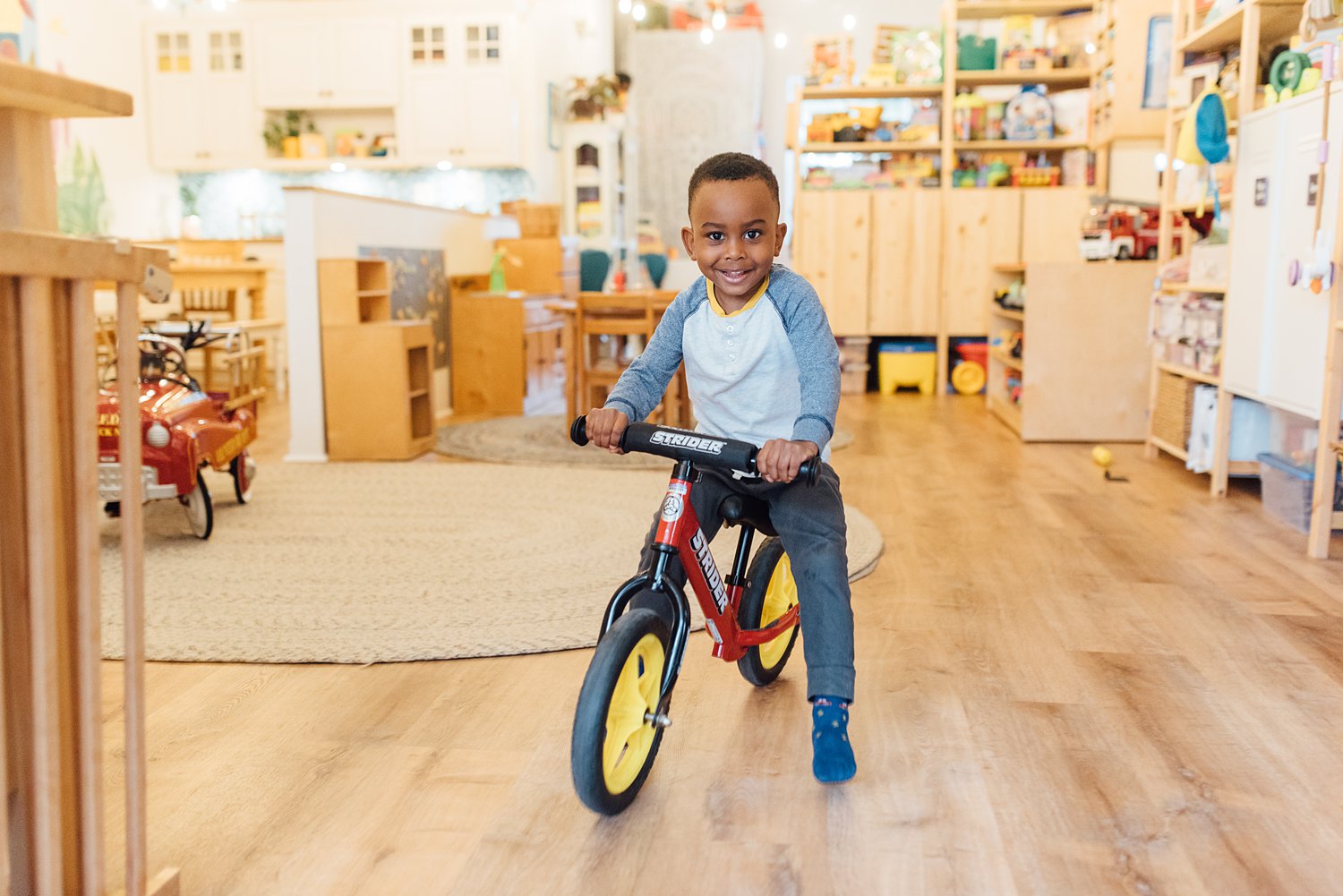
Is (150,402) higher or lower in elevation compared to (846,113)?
lower

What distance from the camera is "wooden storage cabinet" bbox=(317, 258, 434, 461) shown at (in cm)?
455

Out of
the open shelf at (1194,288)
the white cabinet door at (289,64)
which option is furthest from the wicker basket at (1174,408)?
the white cabinet door at (289,64)

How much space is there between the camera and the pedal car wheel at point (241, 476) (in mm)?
3574

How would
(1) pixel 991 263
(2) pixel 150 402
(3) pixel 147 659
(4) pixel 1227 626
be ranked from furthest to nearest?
(1) pixel 991 263 → (2) pixel 150 402 → (4) pixel 1227 626 → (3) pixel 147 659

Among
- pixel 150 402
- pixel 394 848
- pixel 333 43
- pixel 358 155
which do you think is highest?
pixel 333 43

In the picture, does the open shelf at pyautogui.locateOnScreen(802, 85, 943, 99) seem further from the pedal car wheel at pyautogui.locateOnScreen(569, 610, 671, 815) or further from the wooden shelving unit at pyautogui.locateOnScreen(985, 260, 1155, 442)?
the pedal car wheel at pyautogui.locateOnScreen(569, 610, 671, 815)

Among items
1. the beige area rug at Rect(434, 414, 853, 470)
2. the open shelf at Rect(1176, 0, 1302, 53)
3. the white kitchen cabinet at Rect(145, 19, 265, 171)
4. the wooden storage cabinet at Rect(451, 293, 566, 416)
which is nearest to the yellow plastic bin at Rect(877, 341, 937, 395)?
the beige area rug at Rect(434, 414, 853, 470)

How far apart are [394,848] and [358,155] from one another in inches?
309

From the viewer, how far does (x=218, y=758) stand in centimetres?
176

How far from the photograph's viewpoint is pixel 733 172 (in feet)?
5.16

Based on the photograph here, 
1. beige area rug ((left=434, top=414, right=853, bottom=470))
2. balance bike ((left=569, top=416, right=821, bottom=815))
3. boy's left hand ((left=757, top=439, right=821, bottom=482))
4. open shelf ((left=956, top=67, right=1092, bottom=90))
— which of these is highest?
open shelf ((left=956, top=67, right=1092, bottom=90))

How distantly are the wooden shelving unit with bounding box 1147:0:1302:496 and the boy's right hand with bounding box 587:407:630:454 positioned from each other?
283 cm

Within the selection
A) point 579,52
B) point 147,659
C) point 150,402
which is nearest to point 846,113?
point 579,52

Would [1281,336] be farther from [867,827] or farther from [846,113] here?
[846,113]
